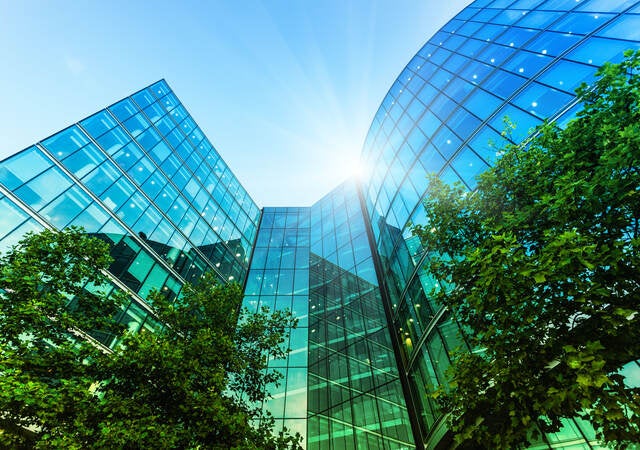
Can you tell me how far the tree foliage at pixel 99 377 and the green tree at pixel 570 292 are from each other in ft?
19.3

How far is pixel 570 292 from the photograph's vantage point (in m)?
4.52

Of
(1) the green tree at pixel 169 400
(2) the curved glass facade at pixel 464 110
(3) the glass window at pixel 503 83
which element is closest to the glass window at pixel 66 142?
(1) the green tree at pixel 169 400

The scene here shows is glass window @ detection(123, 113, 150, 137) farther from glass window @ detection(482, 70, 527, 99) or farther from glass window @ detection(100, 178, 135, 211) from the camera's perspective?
glass window @ detection(482, 70, 527, 99)

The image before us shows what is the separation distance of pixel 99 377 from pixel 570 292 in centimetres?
1094

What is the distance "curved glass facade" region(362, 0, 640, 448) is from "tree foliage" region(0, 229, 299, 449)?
240 inches

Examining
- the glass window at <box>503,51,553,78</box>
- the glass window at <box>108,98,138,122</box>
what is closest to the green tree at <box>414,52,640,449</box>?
the glass window at <box>503,51,553,78</box>

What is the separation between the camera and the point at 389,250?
1784 centimetres

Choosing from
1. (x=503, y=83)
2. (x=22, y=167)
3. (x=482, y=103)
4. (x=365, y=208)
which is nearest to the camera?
(x=503, y=83)

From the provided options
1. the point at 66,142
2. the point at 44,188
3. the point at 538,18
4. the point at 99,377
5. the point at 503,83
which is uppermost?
the point at 538,18

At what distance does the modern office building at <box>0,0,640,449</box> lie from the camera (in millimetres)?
11727

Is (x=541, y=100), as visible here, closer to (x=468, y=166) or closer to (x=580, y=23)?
(x=468, y=166)

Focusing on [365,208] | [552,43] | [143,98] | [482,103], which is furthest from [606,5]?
[143,98]

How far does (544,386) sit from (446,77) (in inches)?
707

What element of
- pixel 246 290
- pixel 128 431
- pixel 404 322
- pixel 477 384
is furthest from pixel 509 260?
pixel 246 290
